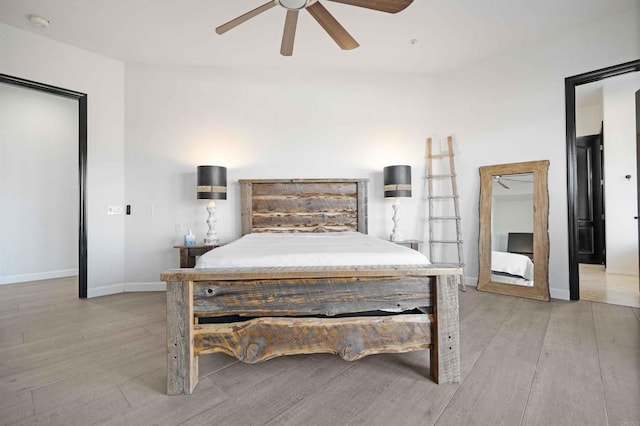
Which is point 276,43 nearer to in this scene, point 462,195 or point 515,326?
point 462,195

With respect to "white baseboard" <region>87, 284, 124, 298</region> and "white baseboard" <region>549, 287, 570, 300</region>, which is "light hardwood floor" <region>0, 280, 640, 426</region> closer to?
"white baseboard" <region>549, 287, 570, 300</region>

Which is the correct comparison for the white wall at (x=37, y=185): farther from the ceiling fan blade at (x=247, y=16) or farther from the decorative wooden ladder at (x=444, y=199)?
the decorative wooden ladder at (x=444, y=199)

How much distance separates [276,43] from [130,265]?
125 inches

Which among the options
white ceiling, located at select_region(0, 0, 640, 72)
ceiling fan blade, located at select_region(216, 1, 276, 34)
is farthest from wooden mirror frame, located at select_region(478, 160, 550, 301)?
ceiling fan blade, located at select_region(216, 1, 276, 34)

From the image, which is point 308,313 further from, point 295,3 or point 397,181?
point 397,181

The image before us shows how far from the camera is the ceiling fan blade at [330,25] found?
188 cm

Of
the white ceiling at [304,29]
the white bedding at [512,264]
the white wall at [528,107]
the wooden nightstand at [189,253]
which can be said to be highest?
the white ceiling at [304,29]

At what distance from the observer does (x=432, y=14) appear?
2.63 meters

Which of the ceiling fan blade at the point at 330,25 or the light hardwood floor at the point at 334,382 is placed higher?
the ceiling fan blade at the point at 330,25

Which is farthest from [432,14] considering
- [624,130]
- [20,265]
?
[20,265]

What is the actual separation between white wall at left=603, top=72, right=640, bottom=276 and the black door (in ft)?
1.66

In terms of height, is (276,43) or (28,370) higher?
(276,43)

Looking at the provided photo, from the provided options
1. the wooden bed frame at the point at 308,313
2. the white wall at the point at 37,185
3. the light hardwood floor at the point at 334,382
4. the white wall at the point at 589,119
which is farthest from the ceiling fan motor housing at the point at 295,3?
the white wall at the point at 589,119

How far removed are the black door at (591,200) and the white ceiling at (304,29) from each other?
8.87ft
